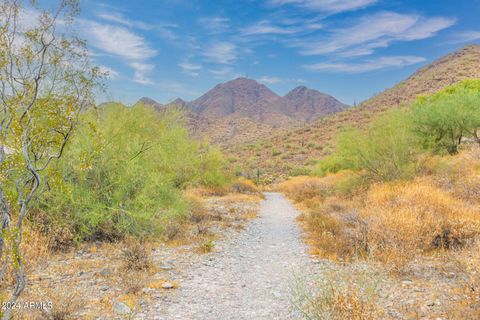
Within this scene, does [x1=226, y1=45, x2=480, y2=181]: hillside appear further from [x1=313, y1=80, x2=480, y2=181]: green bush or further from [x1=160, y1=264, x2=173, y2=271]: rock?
[x1=160, y1=264, x2=173, y2=271]: rock

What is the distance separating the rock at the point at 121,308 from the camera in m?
4.45

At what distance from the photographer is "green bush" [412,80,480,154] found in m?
17.3

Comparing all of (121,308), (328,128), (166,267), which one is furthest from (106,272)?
(328,128)

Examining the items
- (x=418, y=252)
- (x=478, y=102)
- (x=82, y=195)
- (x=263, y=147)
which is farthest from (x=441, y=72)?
(x=82, y=195)

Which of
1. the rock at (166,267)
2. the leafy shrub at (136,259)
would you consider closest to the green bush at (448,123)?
the rock at (166,267)

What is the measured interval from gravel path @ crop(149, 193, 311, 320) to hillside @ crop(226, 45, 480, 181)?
2923 cm

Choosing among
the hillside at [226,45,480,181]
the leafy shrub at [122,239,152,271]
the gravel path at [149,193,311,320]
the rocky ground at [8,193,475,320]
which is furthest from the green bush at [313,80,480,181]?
the hillside at [226,45,480,181]

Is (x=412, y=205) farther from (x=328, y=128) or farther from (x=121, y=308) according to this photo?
(x=328, y=128)

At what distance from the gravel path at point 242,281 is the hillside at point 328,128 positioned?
29.2 meters

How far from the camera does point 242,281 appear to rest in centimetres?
598

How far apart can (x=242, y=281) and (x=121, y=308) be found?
230cm

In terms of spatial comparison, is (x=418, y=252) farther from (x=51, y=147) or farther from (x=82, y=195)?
(x=82, y=195)

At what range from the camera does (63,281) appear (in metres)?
5.49

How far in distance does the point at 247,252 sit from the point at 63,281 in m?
4.26
